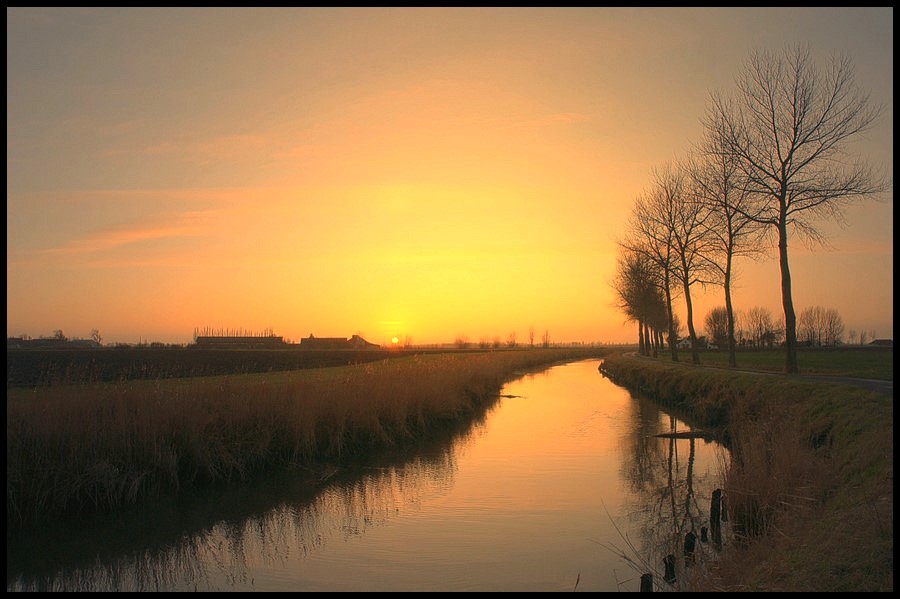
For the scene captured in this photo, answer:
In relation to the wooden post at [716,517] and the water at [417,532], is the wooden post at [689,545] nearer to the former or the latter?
the water at [417,532]

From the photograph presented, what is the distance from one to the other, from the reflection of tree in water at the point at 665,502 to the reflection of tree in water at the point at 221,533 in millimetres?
4283

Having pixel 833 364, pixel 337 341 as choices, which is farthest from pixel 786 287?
pixel 337 341

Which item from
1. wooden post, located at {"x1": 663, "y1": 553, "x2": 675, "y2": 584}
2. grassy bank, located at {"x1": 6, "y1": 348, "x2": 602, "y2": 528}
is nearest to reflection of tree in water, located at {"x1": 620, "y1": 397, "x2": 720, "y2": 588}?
wooden post, located at {"x1": 663, "y1": 553, "x2": 675, "y2": 584}

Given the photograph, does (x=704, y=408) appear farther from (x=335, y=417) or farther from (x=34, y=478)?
(x=34, y=478)

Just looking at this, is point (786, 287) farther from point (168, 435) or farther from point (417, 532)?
point (168, 435)

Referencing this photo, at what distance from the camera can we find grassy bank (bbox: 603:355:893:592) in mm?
6348

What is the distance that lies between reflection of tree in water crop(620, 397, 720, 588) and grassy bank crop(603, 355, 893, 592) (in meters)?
0.61

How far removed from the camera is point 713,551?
9219 mm

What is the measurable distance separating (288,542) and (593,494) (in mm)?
6081

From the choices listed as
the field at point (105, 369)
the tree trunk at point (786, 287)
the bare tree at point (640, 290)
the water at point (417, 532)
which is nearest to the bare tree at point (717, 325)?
the bare tree at point (640, 290)

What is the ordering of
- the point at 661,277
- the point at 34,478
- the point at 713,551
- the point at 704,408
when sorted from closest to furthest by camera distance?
the point at 713,551 < the point at 34,478 < the point at 704,408 < the point at 661,277

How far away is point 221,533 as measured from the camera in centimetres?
1128

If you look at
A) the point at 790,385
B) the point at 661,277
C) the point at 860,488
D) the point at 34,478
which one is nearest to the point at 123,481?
the point at 34,478

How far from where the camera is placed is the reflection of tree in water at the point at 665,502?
29.6 feet
